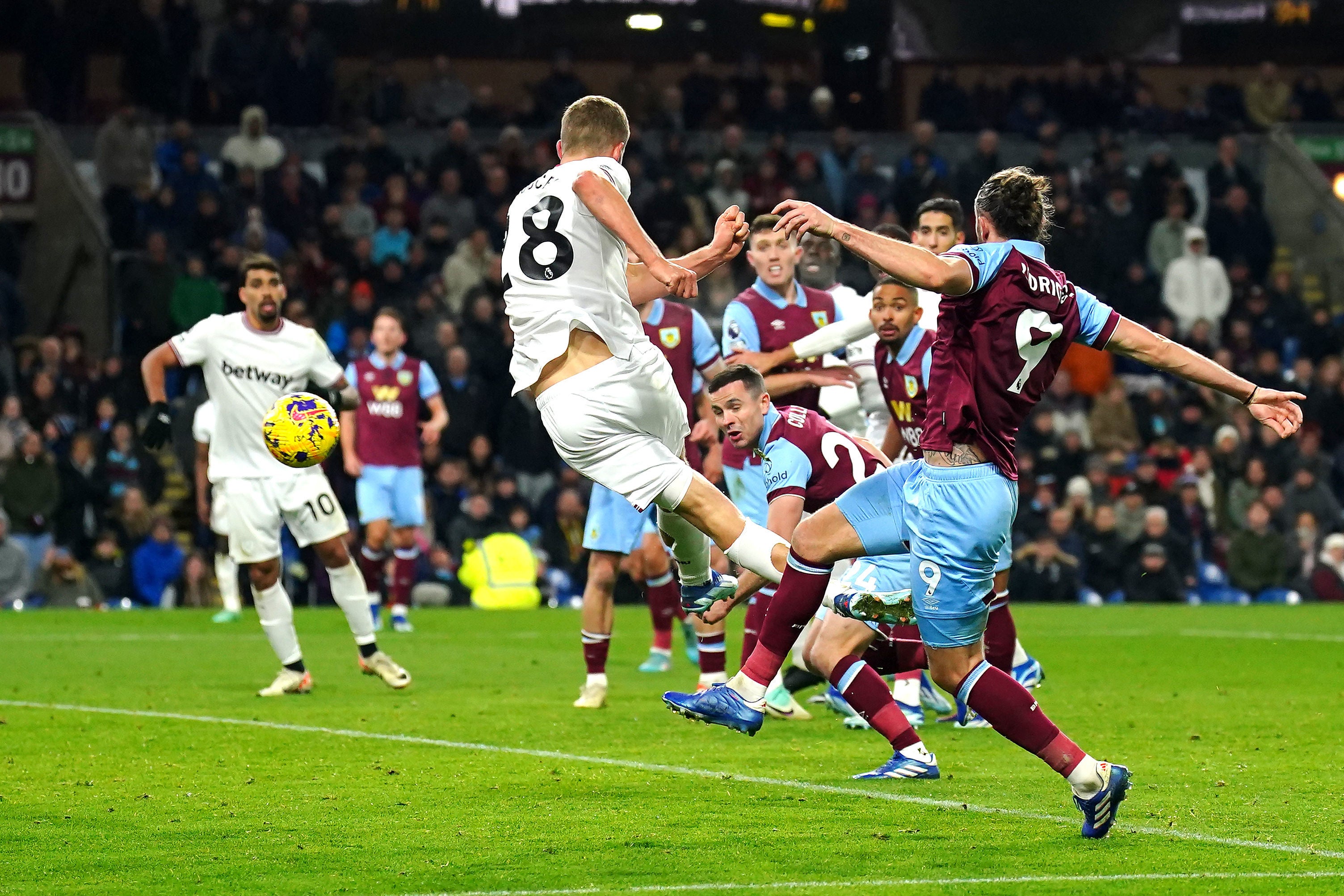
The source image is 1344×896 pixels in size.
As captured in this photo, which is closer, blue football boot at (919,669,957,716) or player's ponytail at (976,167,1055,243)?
player's ponytail at (976,167,1055,243)

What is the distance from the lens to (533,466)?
22.9 metres

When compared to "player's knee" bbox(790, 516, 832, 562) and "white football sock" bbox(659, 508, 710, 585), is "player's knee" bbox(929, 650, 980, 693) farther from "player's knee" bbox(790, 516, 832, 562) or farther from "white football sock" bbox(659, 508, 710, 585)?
"white football sock" bbox(659, 508, 710, 585)

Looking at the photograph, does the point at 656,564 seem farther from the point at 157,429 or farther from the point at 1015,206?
the point at 1015,206

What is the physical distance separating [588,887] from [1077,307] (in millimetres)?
2703

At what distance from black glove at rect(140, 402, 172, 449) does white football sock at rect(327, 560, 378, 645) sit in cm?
140

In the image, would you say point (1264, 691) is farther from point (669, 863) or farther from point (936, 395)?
point (669, 863)

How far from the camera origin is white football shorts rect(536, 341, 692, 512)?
769 centimetres

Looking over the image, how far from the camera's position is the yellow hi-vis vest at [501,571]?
21797 millimetres

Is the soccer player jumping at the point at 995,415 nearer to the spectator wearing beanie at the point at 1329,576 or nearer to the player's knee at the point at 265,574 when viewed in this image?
the player's knee at the point at 265,574

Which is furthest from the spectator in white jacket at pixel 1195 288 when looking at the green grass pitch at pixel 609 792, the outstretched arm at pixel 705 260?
the outstretched arm at pixel 705 260

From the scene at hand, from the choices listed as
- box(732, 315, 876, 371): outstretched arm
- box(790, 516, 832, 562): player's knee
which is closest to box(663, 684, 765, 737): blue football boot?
box(790, 516, 832, 562): player's knee

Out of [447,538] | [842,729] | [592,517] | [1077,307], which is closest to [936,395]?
[1077,307]

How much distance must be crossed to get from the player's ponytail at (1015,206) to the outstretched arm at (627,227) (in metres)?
1.17

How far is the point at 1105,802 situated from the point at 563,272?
292 cm
